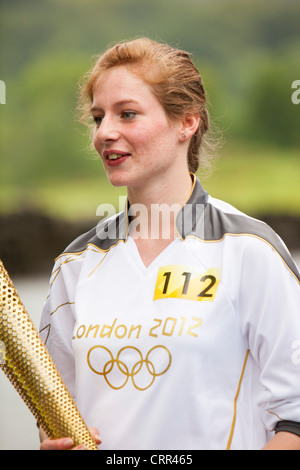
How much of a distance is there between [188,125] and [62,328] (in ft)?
1.62

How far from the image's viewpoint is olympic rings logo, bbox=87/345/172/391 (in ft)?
3.40

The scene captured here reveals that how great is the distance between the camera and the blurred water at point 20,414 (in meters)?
1.72

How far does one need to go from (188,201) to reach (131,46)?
315 mm

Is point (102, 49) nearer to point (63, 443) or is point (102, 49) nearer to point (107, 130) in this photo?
point (107, 130)

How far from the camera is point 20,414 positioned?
1756mm

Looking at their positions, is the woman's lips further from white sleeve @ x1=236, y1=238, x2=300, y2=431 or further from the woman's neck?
white sleeve @ x1=236, y1=238, x2=300, y2=431

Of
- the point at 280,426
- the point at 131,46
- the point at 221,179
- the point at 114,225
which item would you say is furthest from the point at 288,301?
the point at 221,179

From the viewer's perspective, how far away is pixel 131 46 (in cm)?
112

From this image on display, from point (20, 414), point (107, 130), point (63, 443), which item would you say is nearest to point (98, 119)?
point (107, 130)

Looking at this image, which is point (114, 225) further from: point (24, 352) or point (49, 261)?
point (49, 261)

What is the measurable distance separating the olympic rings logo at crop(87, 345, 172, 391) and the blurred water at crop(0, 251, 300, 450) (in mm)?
646

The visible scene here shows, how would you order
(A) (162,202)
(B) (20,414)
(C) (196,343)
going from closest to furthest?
1. (C) (196,343)
2. (A) (162,202)
3. (B) (20,414)

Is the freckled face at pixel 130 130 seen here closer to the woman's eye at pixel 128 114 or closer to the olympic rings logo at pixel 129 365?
the woman's eye at pixel 128 114
